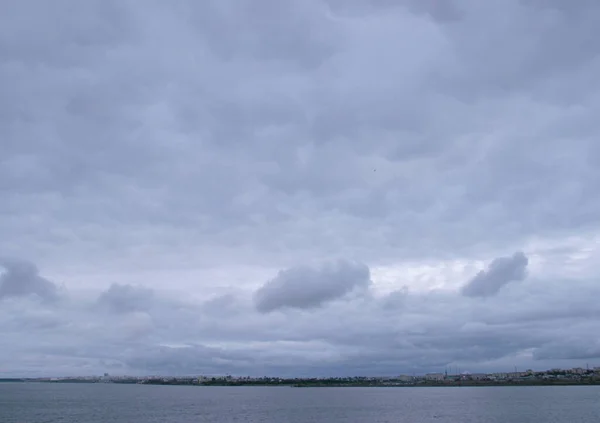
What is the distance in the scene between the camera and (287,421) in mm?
109375

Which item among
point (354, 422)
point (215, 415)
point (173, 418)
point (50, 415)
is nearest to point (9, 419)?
point (50, 415)

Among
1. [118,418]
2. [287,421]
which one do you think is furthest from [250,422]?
[118,418]

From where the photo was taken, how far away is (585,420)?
351ft

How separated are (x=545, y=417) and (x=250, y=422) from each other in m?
61.4

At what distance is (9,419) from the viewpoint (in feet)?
355

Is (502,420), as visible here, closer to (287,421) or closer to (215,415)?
(287,421)

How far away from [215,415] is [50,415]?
3563 centimetres

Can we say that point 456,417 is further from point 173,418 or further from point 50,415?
point 50,415

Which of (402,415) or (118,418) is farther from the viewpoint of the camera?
(402,415)

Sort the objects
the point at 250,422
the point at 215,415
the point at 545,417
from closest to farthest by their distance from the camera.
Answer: the point at 250,422
the point at 545,417
the point at 215,415

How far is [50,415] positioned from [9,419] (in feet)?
39.8

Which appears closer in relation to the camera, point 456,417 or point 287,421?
point 287,421

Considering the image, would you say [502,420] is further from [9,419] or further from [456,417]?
[9,419]

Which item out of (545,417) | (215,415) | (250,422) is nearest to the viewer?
(250,422)
